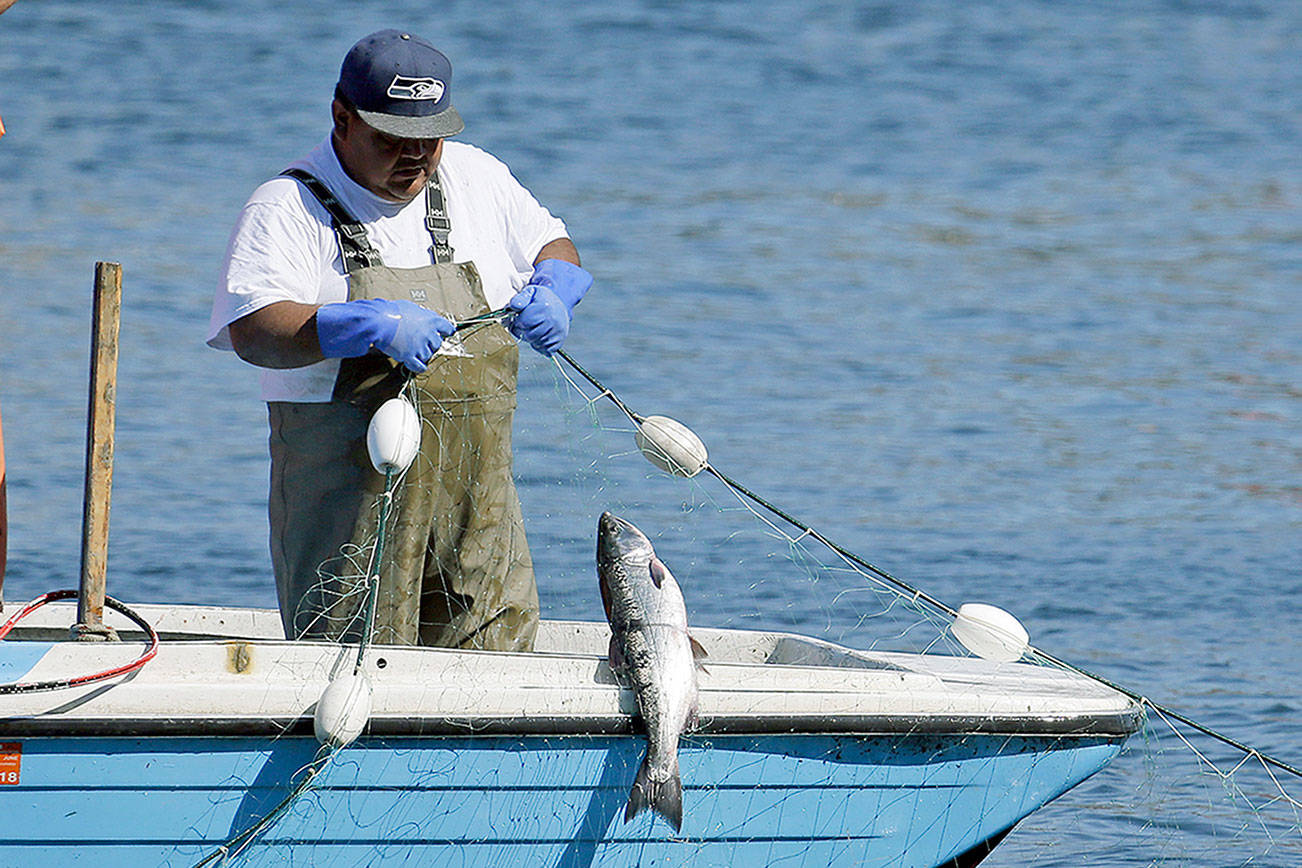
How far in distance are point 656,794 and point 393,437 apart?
0.93 m

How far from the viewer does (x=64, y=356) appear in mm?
10211

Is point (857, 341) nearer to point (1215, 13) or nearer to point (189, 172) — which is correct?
point (189, 172)

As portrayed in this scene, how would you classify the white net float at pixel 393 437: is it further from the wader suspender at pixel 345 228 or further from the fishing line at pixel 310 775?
the wader suspender at pixel 345 228

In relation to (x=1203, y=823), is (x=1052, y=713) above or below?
above

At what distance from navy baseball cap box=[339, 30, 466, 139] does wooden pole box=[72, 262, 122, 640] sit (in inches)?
25.4

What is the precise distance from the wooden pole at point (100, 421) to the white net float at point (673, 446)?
1.25 meters

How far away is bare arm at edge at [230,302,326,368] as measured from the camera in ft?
13.3

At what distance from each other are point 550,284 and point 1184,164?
1212 cm

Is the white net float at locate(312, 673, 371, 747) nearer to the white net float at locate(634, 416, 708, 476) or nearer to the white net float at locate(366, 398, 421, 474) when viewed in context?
the white net float at locate(366, 398, 421, 474)

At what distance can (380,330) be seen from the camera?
3.99 meters

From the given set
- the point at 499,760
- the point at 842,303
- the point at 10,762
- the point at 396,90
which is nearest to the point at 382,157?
the point at 396,90

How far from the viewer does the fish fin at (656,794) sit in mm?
4113

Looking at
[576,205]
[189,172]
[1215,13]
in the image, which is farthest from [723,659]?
[1215,13]

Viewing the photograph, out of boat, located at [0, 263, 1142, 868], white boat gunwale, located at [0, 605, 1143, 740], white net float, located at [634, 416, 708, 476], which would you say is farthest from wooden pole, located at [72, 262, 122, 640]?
white net float, located at [634, 416, 708, 476]
